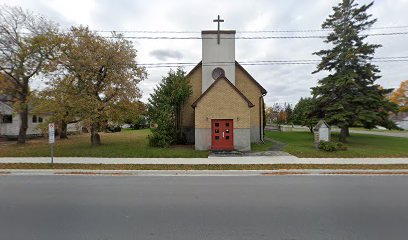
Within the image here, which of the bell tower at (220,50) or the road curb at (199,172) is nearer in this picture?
the road curb at (199,172)

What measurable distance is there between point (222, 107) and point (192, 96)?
5165 mm

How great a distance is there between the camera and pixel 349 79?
1792 cm

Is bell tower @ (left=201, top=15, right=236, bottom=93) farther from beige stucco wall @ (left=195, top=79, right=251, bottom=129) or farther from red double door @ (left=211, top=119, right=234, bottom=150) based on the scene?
red double door @ (left=211, top=119, right=234, bottom=150)

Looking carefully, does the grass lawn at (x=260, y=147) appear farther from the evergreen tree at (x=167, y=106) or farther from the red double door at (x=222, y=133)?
the evergreen tree at (x=167, y=106)

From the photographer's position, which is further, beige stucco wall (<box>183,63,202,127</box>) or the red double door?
beige stucco wall (<box>183,63,202,127</box>)

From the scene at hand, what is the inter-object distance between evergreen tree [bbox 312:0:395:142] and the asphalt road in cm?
1171

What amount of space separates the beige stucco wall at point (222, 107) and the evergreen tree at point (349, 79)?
28.9ft

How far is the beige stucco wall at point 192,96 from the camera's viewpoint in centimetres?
1936

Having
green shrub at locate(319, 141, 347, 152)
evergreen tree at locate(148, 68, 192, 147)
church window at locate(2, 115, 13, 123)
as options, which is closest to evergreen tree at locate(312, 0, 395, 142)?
green shrub at locate(319, 141, 347, 152)

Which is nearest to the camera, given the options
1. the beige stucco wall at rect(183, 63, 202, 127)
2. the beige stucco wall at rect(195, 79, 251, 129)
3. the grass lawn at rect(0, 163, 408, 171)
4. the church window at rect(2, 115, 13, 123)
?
the grass lawn at rect(0, 163, 408, 171)

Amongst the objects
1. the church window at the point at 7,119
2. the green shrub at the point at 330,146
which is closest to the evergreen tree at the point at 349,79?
the green shrub at the point at 330,146

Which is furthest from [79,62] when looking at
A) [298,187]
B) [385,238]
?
[385,238]

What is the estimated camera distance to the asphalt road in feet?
12.9

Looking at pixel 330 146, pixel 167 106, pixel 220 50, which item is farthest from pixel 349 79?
pixel 167 106
